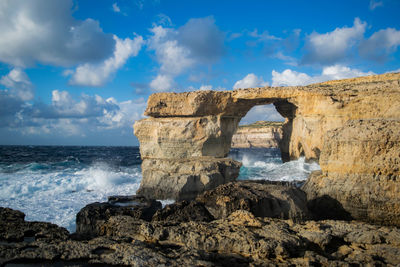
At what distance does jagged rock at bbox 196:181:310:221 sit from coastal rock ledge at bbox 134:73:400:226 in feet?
5.45

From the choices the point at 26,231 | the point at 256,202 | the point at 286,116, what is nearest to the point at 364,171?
the point at 256,202

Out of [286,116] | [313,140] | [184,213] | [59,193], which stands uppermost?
[286,116]

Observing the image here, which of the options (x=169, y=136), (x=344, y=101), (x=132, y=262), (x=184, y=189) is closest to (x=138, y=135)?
(x=169, y=136)

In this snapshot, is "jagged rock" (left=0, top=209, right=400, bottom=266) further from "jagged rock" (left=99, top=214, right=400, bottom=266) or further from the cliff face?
the cliff face

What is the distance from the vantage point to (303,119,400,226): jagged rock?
677 cm

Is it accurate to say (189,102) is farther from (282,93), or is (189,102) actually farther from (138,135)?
(282,93)

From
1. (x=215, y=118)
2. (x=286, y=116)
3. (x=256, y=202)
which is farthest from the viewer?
(x=286, y=116)

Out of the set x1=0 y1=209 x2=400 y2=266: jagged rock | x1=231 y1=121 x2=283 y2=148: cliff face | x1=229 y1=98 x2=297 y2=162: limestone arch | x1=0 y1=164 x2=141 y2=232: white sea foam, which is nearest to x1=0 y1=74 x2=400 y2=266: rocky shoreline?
x1=0 y1=209 x2=400 y2=266: jagged rock

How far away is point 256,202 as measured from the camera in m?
5.99

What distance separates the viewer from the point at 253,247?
365 centimetres

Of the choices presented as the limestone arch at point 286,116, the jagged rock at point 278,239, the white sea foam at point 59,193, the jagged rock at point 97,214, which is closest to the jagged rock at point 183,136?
the limestone arch at point 286,116

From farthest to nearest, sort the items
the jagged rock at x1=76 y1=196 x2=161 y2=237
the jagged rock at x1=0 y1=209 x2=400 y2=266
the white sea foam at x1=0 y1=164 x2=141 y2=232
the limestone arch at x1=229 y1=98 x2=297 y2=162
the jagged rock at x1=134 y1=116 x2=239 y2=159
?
1. the limestone arch at x1=229 y1=98 x2=297 y2=162
2. the jagged rock at x1=134 y1=116 x2=239 y2=159
3. the white sea foam at x1=0 y1=164 x2=141 y2=232
4. the jagged rock at x1=76 y1=196 x2=161 y2=237
5. the jagged rock at x1=0 y1=209 x2=400 y2=266

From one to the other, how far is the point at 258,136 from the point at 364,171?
2869 inches

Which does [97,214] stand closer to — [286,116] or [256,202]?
[256,202]
